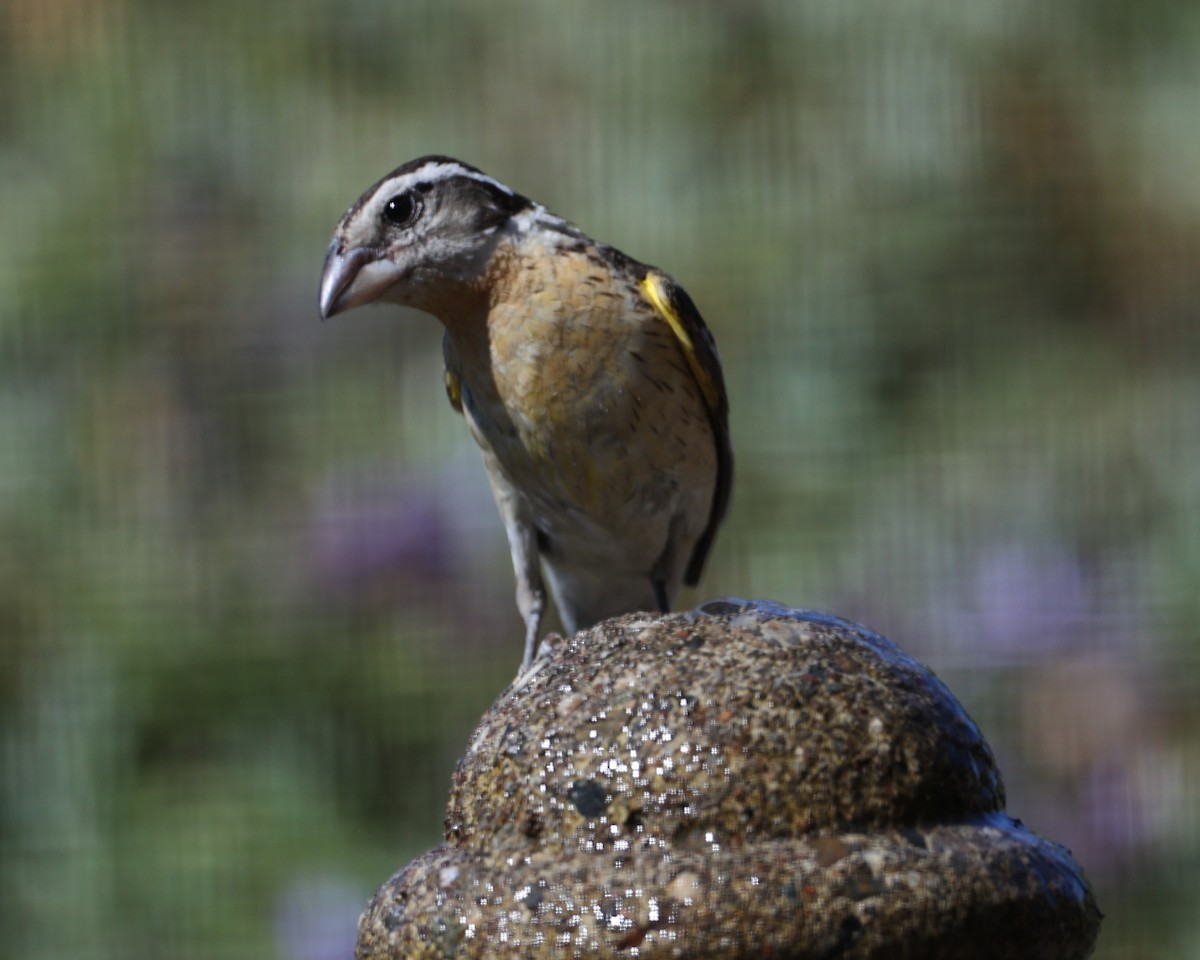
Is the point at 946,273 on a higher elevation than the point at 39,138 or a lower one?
lower

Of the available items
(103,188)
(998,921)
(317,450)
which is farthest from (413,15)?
(998,921)

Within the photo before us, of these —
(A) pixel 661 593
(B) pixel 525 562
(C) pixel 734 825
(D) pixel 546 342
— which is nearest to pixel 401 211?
(D) pixel 546 342

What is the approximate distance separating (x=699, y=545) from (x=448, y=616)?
254 cm

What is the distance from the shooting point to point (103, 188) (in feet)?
24.4

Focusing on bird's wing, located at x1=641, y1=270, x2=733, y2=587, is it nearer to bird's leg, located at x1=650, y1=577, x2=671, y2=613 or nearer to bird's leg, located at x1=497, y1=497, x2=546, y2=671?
bird's leg, located at x1=650, y1=577, x2=671, y2=613

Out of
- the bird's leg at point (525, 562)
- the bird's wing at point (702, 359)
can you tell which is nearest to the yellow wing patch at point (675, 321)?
the bird's wing at point (702, 359)

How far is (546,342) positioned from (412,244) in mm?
301

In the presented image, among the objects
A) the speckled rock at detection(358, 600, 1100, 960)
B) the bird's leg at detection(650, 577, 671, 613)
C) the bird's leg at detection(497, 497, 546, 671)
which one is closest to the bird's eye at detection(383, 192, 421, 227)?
the bird's leg at detection(497, 497, 546, 671)

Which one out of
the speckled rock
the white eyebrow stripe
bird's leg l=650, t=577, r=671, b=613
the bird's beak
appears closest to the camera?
the speckled rock

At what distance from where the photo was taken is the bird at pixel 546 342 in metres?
3.41

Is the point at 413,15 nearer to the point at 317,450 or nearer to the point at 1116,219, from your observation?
the point at 317,450

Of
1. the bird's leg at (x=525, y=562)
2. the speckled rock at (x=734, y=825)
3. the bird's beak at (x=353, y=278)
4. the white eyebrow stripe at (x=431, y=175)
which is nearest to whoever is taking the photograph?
the speckled rock at (x=734, y=825)

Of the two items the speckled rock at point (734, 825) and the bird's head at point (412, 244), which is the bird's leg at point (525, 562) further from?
the speckled rock at point (734, 825)

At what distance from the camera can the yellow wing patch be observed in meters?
3.58
